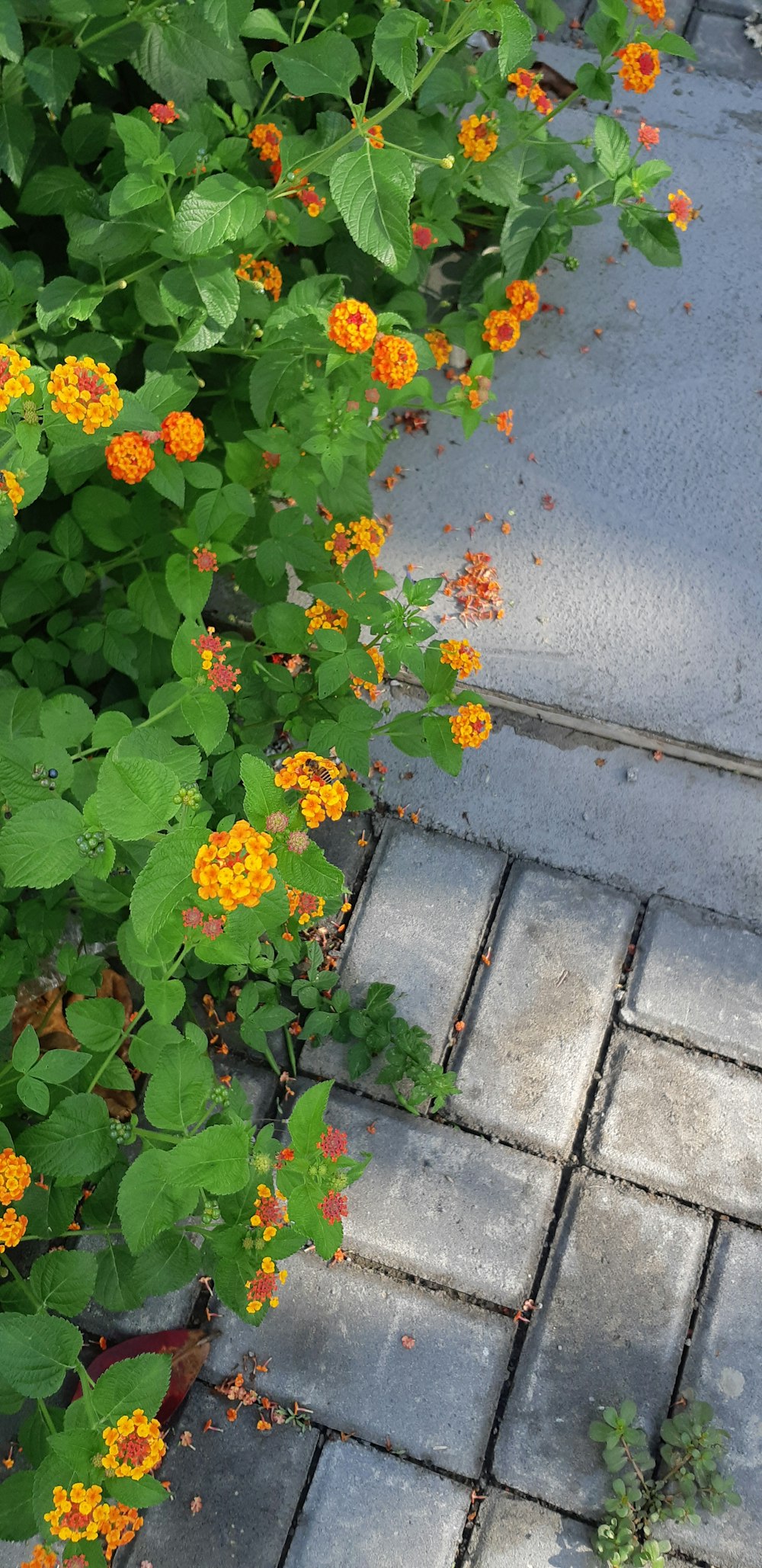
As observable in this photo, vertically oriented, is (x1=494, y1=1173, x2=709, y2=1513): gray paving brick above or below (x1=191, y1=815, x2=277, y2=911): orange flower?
below

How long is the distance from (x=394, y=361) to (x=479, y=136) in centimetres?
63

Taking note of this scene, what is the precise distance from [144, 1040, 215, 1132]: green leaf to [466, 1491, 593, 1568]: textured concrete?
101cm

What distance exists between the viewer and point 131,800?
63.1 inches

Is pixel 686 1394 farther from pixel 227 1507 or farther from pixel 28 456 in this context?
pixel 28 456

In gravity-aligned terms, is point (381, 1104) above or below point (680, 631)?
below

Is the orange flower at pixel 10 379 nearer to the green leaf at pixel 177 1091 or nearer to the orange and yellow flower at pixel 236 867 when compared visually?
the orange and yellow flower at pixel 236 867

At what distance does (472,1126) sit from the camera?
Answer: 2363 mm

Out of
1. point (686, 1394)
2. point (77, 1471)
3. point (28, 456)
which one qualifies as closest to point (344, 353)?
point (28, 456)

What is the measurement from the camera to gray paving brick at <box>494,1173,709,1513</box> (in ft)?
7.13

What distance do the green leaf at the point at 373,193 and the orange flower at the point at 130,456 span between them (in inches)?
20.2

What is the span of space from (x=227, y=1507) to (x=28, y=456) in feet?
6.11

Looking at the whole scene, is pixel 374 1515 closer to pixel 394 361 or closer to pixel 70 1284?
pixel 70 1284

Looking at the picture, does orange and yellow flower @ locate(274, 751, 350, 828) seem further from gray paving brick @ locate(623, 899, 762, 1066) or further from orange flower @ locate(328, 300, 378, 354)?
gray paving brick @ locate(623, 899, 762, 1066)

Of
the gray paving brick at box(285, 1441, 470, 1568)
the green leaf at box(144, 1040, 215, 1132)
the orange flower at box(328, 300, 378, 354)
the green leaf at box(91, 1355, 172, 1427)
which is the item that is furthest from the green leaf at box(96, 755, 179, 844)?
the gray paving brick at box(285, 1441, 470, 1568)
